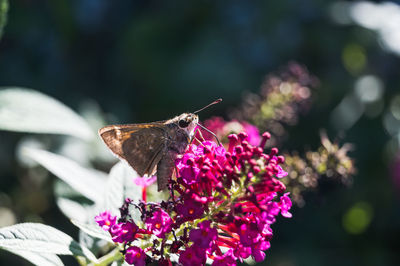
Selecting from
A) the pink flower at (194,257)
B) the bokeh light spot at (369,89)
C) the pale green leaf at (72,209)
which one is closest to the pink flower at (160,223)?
the pink flower at (194,257)

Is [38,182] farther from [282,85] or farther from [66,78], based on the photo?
[282,85]

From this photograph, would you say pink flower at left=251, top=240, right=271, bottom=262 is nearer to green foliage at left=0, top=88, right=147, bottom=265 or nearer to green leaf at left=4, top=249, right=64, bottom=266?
green foliage at left=0, top=88, right=147, bottom=265

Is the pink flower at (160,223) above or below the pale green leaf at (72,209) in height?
below

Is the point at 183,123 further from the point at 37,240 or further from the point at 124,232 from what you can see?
the point at 37,240

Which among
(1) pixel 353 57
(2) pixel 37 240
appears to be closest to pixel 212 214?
(2) pixel 37 240

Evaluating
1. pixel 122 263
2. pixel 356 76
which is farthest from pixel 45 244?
pixel 356 76

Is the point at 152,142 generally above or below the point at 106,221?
above

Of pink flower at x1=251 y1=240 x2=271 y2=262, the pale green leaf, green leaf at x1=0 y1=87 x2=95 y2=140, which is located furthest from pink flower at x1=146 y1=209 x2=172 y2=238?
green leaf at x1=0 y1=87 x2=95 y2=140

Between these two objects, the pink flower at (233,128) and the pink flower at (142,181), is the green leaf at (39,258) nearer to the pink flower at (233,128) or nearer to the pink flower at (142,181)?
the pink flower at (142,181)
